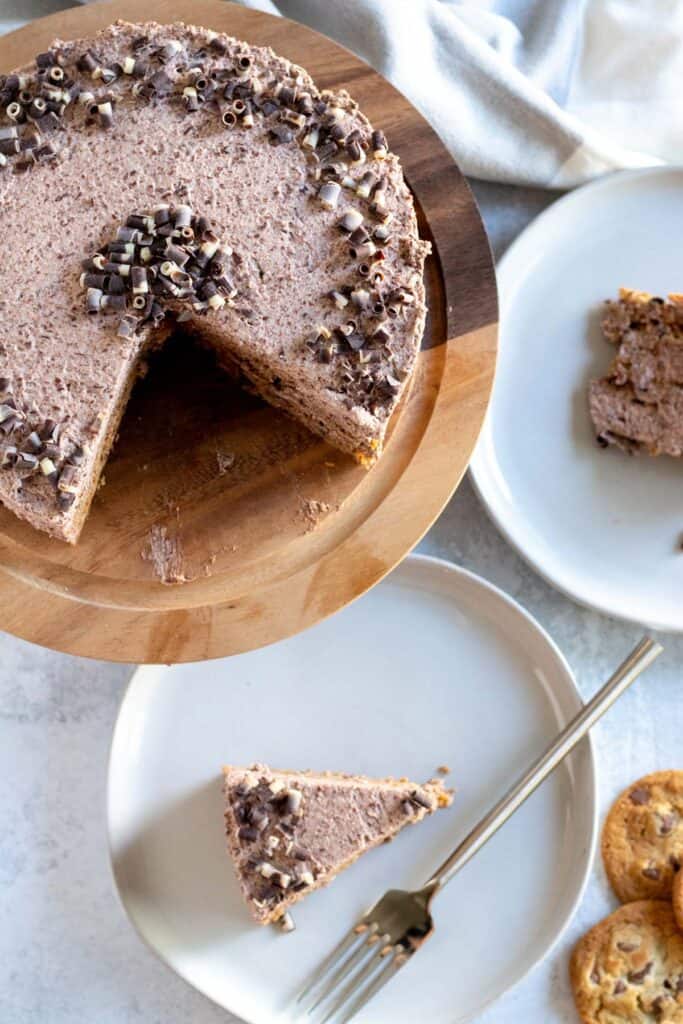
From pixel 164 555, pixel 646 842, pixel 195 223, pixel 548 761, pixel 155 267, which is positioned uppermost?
pixel 195 223

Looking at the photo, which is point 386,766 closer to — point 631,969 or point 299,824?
point 299,824

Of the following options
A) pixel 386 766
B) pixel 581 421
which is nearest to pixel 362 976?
pixel 386 766

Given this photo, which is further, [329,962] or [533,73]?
Answer: [533,73]

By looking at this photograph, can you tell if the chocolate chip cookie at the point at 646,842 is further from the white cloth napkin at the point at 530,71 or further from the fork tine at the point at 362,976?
the white cloth napkin at the point at 530,71

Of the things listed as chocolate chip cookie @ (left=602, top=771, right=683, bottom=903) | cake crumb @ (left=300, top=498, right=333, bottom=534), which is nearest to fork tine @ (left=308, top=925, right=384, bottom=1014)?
chocolate chip cookie @ (left=602, top=771, right=683, bottom=903)

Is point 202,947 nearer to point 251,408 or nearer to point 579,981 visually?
point 579,981

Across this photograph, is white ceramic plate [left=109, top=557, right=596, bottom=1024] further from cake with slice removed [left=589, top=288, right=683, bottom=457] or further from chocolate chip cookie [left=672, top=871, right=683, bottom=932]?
cake with slice removed [left=589, top=288, right=683, bottom=457]

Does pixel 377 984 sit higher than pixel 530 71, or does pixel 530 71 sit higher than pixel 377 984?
pixel 530 71
